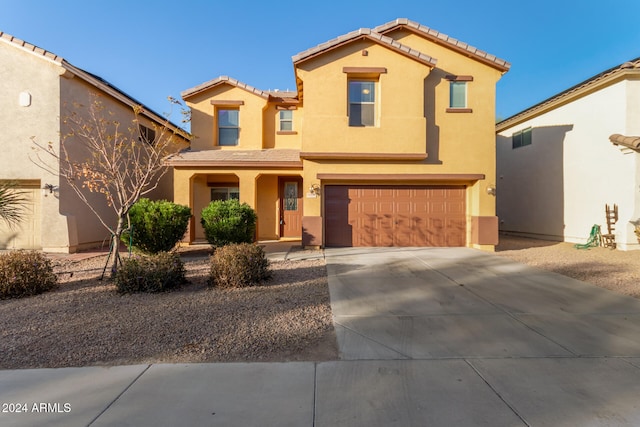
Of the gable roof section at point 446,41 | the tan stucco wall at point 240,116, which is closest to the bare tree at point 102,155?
the tan stucco wall at point 240,116

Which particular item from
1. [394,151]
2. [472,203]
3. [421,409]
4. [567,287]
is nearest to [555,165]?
[472,203]

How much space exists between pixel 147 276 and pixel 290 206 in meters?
9.18

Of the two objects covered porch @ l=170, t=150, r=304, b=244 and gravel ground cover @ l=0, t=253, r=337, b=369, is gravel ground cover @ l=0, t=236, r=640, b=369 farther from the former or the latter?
covered porch @ l=170, t=150, r=304, b=244

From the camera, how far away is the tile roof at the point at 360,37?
1155 cm

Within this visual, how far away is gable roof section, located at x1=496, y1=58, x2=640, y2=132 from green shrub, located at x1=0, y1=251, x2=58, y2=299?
1738cm

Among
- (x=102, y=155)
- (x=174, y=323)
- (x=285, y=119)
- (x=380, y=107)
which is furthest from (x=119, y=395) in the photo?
(x=285, y=119)

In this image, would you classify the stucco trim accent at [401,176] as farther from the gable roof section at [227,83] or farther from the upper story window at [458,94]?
the gable roof section at [227,83]

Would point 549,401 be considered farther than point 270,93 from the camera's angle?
No

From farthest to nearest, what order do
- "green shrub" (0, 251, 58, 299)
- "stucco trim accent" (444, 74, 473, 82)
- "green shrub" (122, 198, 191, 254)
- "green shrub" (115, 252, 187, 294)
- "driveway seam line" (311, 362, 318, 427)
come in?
"stucco trim accent" (444, 74, 473, 82) → "green shrub" (122, 198, 191, 254) → "green shrub" (115, 252, 187, 294) → "green shrub" (0, 251, 58, 299) → "driveway seam line" (311, 362, 318, 427)

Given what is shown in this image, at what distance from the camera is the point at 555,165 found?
48.1 feet

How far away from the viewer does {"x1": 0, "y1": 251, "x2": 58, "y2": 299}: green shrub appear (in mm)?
5969

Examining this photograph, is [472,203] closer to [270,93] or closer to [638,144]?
[638,144]

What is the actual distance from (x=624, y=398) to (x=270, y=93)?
1464cm

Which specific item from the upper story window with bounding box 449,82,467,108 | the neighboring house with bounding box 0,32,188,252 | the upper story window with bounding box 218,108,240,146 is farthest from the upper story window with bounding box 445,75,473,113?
the neighboring house with bounding box 0,32,188,252
